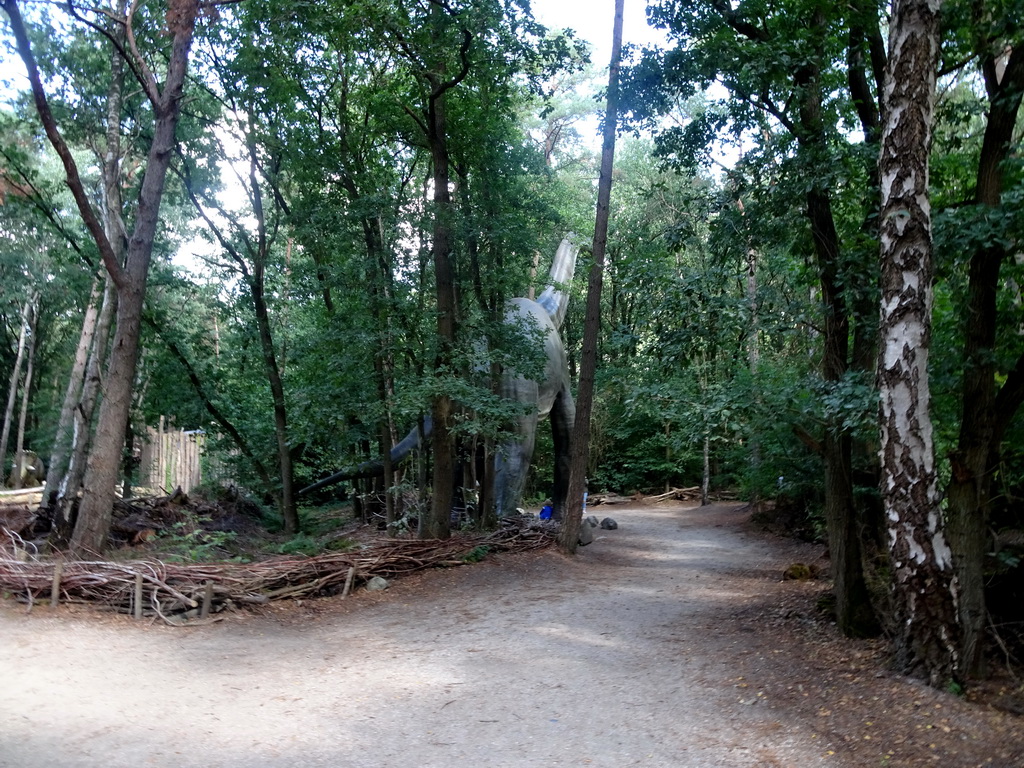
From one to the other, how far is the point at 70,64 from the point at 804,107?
1220cm

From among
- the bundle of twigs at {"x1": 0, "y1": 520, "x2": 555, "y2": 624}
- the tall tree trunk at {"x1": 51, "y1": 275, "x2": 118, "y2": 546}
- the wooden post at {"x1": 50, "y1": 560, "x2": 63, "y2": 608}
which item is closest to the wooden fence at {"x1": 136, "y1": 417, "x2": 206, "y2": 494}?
the tall tree trunk at {"x1": 51, "y1": 275, "x2": 118, "y2": 546}

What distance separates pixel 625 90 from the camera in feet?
30.2

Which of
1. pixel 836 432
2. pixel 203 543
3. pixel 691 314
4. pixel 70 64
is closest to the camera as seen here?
pixel 836 432

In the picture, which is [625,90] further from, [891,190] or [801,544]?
[801,544]

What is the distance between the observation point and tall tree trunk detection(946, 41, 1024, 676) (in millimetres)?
5781

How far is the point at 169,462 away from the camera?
70.6ft

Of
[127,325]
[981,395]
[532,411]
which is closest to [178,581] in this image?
[127,325]

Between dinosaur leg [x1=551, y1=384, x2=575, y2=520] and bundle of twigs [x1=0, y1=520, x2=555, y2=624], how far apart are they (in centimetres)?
591

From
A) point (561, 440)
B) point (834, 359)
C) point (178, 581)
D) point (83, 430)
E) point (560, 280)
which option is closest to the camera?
point (834, 359)

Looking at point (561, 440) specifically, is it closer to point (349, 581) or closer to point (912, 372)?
point (349, 581)

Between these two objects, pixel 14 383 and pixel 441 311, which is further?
pixel 14 383

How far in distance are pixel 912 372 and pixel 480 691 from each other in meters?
3.77

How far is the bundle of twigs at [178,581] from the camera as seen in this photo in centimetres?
770

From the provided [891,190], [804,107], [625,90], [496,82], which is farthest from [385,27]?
[891,190]
